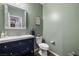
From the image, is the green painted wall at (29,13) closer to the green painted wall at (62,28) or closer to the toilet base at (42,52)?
the green painted wall at (62,28)

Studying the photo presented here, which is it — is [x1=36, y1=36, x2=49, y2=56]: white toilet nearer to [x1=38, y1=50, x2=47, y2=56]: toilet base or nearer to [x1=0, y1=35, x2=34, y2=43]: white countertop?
[x1=38, y1=50, x2=47, y2=56]: toilet base

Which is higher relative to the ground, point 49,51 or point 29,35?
point 29,35

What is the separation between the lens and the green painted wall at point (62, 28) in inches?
Result: 50.9

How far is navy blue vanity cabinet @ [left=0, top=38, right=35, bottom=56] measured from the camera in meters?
1.19

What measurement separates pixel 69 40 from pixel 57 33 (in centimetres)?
20

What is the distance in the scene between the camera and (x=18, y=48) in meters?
1.28

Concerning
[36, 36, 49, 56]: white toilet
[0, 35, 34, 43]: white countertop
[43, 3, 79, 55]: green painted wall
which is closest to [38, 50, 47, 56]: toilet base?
[36, 36, 49, 56]: white toilet

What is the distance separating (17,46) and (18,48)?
36mm

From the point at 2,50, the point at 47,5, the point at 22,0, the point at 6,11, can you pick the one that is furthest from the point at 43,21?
the point at 2,50

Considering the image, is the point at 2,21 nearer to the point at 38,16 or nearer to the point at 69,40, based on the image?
the point at 38,16

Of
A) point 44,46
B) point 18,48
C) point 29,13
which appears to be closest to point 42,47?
point 44,46

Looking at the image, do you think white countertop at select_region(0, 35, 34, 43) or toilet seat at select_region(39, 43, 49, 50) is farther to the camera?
toilet seat at select_region(39, 43, 49, 50)

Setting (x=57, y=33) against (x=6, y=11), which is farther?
(x=57, y=33)

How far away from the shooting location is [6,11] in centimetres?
122
